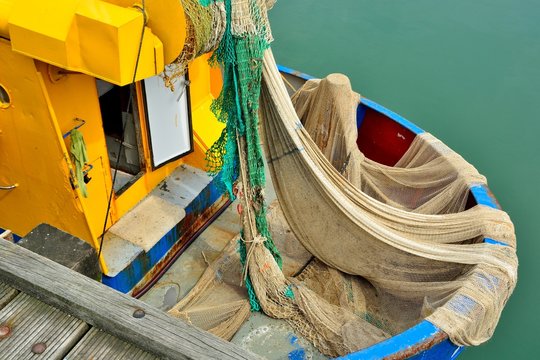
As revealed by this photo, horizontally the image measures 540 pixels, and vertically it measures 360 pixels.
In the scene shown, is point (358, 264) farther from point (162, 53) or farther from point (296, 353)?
point (162, 53)

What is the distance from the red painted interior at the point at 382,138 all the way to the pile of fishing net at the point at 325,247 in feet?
3.28

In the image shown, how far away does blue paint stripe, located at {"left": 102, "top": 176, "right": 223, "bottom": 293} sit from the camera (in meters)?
4.21

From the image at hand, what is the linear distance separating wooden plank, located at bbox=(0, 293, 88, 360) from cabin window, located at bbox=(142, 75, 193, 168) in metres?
2.77

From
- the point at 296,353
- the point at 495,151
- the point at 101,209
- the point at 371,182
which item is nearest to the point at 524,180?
the point at 495,151

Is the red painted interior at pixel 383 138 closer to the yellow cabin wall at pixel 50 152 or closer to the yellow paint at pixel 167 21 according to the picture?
the yellow cabin wall at pixel 50 152

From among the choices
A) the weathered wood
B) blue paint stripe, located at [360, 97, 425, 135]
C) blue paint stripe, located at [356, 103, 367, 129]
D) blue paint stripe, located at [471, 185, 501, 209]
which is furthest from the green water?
the weathered wood

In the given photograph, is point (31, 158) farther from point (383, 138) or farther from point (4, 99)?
point (383, 138)

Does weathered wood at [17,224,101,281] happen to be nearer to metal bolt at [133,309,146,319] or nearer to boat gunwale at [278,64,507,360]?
metal bolt at [133,309,146,319]

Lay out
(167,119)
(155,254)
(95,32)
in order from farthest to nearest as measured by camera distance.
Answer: (167,119) → (155,254) → (95,32)

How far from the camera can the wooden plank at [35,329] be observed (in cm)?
164

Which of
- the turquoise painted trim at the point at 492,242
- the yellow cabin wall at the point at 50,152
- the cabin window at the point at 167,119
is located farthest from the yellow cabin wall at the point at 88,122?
the turquoise painted trim at the point at 492,242

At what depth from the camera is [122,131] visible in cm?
478

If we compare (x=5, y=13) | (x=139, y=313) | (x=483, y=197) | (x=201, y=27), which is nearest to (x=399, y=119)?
(x=483, y=197)

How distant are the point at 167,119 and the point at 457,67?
22.1 ft
